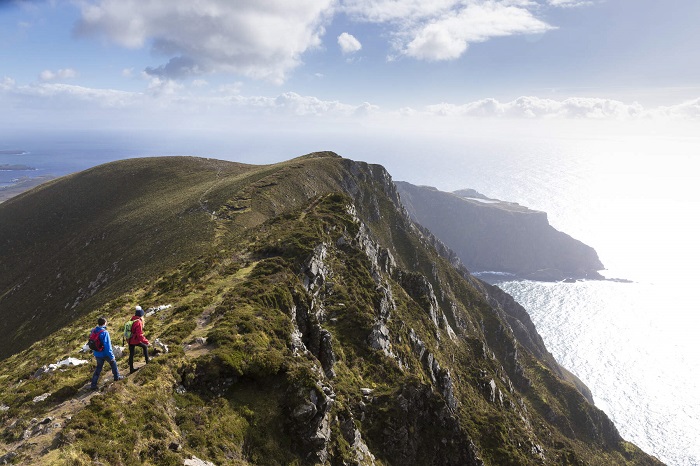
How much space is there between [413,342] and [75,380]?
3681 centimetres

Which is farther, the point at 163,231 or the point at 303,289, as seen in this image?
the point at 163,231

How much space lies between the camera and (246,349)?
22.4 meters

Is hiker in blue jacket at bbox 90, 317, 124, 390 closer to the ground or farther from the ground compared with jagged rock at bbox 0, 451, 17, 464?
farther from the ground

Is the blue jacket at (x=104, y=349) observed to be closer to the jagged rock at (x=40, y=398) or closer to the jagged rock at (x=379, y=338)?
the jagged rock at (x=40, y=398)

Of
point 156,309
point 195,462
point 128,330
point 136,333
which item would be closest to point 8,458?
point 195,462

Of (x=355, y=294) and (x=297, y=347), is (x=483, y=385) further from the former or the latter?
(x=297, y=347)

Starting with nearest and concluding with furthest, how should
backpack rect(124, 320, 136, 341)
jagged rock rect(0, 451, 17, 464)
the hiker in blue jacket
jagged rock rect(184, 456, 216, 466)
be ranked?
jagged rock rect(0, 451, 17, 464)
jagged rock rect(184, 456, 216, 466)
the hiker in blue jacket
backpack rect(124, 320, 136, 341)

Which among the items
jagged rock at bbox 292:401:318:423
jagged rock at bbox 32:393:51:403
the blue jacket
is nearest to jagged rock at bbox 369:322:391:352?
jagged rock at bbox 292:401:318:423

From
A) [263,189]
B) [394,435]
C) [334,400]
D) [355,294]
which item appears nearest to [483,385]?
[355,294]

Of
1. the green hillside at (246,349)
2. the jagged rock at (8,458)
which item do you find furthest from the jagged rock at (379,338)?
the jagged rock at (8,458)

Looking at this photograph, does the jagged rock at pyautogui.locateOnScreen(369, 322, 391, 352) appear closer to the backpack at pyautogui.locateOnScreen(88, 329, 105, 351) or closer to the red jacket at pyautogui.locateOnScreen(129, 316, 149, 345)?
the red jacket at pyautogui.locateOnScreen(129, 316, 149, 345)

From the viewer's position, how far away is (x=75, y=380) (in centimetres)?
1892

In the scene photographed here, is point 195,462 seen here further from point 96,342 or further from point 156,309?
point 156,309

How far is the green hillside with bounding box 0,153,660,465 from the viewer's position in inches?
658
